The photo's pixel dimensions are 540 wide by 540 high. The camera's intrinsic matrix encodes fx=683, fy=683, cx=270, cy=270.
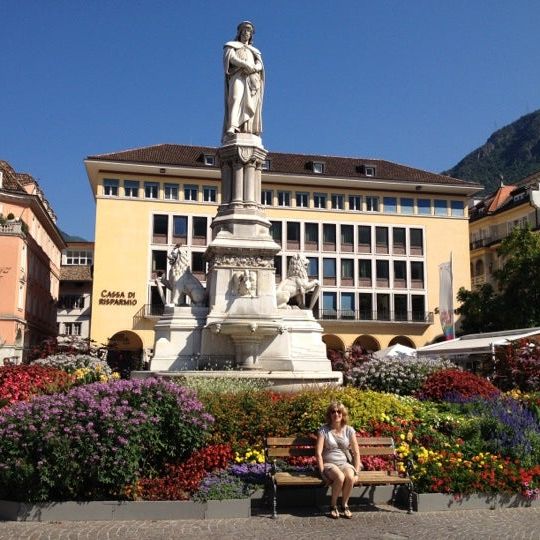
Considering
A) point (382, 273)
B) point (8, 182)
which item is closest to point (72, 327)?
point (8, 182)

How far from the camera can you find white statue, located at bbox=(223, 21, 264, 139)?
20406mm

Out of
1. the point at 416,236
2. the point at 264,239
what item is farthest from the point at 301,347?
the point at 416,236

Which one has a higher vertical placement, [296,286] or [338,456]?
[296,286]

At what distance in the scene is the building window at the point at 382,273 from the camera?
193 ft

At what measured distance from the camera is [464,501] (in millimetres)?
9273

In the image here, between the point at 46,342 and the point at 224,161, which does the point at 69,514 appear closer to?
the point at 224,161

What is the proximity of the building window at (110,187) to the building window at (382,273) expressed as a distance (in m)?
22.8

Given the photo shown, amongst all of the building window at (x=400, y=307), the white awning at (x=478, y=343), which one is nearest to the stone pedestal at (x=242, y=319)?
the white awning at (x=478, y=343)

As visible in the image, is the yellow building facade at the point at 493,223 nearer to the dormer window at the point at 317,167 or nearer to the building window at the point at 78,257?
the dormer window at the point at 317,167

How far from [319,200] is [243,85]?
38.8 m

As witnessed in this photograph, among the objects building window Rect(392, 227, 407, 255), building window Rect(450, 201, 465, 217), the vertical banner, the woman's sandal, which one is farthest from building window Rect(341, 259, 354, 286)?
the woman's sandal

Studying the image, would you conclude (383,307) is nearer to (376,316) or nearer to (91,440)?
(376,316)

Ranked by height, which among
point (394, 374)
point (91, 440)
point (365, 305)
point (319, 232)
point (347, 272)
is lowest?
point (91, 440)

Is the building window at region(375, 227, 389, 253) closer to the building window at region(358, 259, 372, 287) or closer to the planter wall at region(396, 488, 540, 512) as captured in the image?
the building window at region(358, 259, 372, 287)
